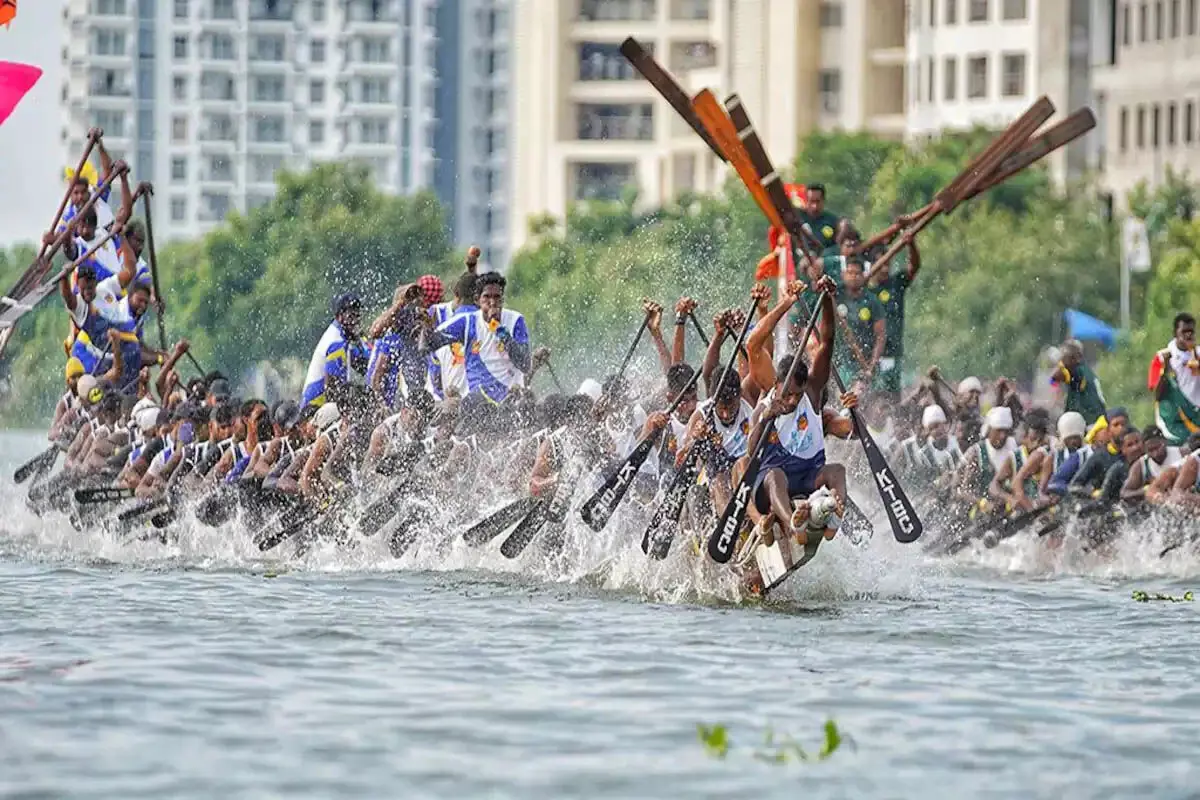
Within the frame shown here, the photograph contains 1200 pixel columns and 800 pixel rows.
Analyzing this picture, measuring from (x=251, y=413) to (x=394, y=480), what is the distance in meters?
2.35

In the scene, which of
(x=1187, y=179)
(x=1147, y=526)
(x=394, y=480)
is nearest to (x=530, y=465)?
→ (x=394, y=480)

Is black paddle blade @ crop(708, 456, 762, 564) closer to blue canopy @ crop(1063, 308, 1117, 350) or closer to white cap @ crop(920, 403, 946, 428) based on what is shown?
white cap @ crop(920, 403, 946, 428)

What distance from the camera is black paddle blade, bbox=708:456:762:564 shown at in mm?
22781

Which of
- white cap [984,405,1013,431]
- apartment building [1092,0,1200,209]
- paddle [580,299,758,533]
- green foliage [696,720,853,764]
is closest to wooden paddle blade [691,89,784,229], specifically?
white cap [984,405,1013,431]

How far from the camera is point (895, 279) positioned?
33688mm

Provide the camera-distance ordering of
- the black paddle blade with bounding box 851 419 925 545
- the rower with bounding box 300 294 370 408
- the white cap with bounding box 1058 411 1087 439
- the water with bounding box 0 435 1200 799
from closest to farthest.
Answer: the water with bounding box 0 435 1200 799 → the black paddle blade with bounding box 851 419 925 545 → the rower with bounding box 300 294 370 408 → the white cap with bounding box 1058 411 1087 439

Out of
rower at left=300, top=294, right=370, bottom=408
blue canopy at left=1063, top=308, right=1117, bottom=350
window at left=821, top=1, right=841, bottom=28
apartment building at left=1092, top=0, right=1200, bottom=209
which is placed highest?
window at left=821, top=1, right=841, bottom=28

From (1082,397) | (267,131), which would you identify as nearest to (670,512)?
(1082,397)

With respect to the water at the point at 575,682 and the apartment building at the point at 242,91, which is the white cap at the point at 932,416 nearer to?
the water at the point at 575,682

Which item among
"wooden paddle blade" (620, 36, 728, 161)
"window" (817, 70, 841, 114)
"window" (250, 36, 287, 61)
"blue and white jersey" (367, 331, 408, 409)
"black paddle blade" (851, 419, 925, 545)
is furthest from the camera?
"window" (250, 36, 287, 61)

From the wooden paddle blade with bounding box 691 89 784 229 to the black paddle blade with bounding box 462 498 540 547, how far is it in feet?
15.0

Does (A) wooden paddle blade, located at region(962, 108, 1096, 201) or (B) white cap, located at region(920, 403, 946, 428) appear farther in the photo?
(B) white cap, located at region(920, 403, 946, 428)

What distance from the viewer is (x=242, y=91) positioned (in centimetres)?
17875

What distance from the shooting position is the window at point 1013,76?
9800 centimetres
